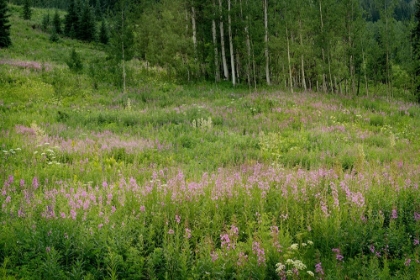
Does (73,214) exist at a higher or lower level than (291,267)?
higher

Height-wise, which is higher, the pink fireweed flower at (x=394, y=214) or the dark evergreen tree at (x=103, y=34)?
the dark evergreen tree at (x=103, y=34)

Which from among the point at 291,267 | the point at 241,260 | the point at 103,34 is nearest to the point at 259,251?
the point at 241,260

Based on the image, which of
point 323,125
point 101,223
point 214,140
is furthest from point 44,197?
point 323,125

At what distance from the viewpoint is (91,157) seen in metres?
8.23

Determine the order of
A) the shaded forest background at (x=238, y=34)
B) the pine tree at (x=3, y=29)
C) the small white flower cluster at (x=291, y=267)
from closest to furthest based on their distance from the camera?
the small white flower cluster at (x=291, y=267), the shaded forest background at (x=238, y=34), the pine tree at (x=3, y=29)

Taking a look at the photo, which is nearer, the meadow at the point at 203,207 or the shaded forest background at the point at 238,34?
the meadow at the point at 203,207

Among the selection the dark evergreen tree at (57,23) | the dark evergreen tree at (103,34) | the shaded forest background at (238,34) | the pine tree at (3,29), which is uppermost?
the dark evergreen tree at (57,23)

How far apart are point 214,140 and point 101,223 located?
685cm

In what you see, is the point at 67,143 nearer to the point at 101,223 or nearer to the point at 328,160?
the point at 101,223

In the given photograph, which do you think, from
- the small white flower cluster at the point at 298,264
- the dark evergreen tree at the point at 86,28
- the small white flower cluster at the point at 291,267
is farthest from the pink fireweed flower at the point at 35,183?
the dark evergreen tree at the point at 86,28

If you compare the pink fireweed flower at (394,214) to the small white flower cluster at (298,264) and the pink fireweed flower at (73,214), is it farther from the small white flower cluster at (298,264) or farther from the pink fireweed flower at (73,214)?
the pink fireweed flower at (73,214)

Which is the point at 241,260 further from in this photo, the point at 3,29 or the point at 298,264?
the point at 3,29

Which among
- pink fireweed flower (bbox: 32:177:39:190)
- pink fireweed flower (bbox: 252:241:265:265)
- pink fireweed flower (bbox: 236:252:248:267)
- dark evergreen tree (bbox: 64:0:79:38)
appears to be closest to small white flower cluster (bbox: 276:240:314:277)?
pink fireweed flower (bbox: 252:241:265:265)

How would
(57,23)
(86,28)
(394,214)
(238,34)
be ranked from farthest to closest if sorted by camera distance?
(57,23) → (86,28) → (238,34) → (394,214)
